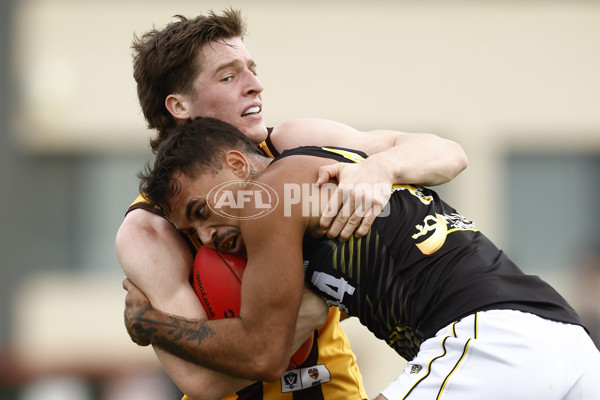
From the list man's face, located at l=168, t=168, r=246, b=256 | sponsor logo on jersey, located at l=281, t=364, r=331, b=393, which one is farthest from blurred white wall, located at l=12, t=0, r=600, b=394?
man's face, located at l=168, t=168, r=246, b=256

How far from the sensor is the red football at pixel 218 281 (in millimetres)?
3799

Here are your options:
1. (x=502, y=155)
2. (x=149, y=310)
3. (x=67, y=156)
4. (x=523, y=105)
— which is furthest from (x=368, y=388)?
(x=149, y=310)

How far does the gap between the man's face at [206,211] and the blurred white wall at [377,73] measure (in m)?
10.5

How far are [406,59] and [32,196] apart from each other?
6677 millimetres

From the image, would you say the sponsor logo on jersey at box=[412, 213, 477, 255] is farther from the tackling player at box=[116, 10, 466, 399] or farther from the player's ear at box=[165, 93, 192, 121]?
the player's ear at box=[165, 93, 192, 121]

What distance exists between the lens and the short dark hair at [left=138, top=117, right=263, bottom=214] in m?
3.69

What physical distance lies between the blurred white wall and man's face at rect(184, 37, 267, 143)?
32.1 feet

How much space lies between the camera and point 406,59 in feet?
48.2

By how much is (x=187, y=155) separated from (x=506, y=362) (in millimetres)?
1526

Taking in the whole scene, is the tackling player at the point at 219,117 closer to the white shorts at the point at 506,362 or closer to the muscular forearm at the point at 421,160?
the muscular forearm at the point at 421,160

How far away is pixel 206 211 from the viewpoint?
12.1ft

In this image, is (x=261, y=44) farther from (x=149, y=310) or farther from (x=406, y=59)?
(x=149, y=310)

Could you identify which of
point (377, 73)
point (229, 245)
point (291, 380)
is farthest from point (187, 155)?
point (377, 73)

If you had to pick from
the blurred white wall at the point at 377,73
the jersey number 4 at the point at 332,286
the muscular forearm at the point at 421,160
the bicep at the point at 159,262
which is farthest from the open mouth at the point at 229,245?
the blurred white wall at the point at 377,73
